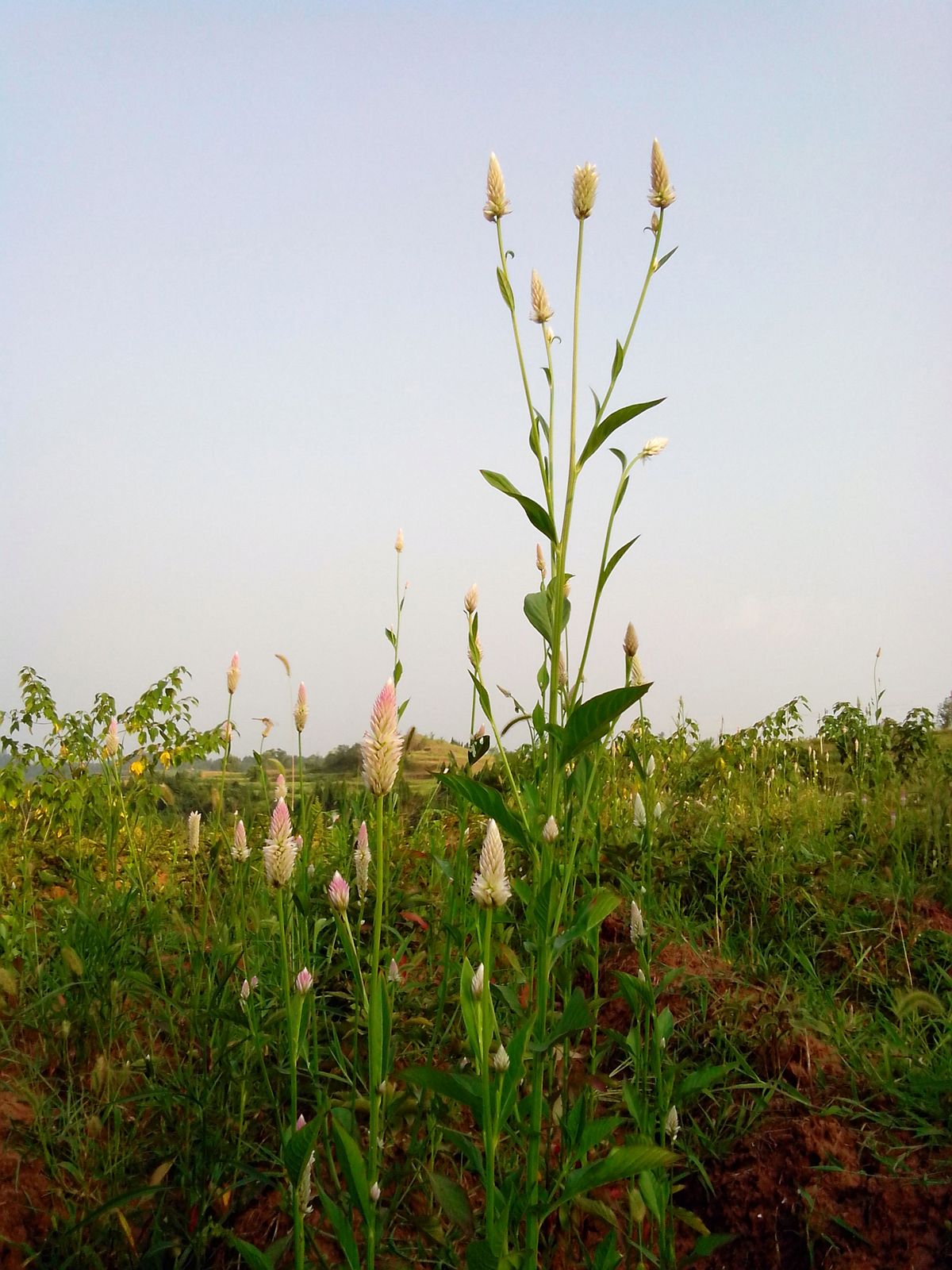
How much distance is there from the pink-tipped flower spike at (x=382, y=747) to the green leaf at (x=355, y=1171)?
1.69ft

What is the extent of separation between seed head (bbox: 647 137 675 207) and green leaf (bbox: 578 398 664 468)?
0.56m

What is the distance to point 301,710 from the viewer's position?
240 centimetres

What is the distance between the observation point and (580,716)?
5.26 ft

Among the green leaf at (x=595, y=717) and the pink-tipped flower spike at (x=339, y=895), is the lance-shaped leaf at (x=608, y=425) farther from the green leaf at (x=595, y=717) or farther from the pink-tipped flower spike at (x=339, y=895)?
the pink-tipped flower spike at (x=339, y=895)

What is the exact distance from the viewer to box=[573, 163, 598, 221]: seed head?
1898 millimetres

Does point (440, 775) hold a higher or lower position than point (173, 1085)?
higher

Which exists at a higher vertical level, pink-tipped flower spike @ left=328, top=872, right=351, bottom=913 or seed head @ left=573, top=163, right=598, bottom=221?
seed head @ left=573, top=163, right=598, bottom=221

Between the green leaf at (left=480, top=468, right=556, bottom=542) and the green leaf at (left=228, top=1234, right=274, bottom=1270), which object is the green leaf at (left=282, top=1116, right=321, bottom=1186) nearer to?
the green leaf at (left=228, top=1234, right=274, bottom=1270)

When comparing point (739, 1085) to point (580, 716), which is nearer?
point (580, 716)

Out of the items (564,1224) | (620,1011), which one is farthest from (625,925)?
(564,1224)

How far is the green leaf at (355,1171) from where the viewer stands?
143 centimetres

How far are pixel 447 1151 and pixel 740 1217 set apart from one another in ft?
2.27

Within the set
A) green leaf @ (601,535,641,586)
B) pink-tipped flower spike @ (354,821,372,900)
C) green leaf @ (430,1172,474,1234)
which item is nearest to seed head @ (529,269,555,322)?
green leaf @ (601,535,641,586)

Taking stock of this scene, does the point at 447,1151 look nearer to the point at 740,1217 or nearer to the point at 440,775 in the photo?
the point at 740,1217
